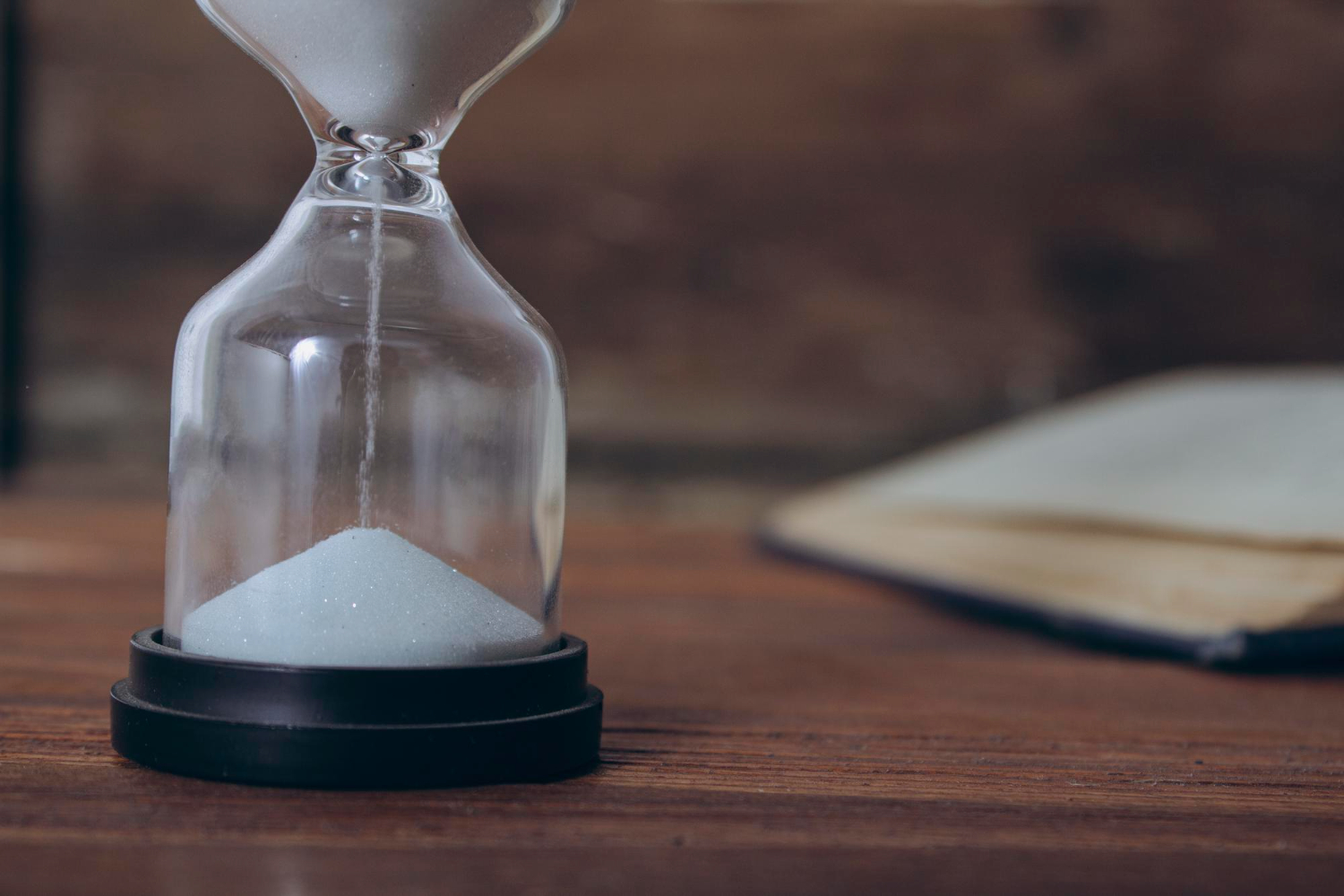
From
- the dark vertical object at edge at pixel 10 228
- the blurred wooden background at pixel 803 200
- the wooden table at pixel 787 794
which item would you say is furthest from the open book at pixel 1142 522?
the dark vertical object at edge at pixel 10 228

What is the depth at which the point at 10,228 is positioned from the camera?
137cm

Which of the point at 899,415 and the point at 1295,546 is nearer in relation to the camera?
the point at 1295,546

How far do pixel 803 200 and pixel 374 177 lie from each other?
3.22 feet

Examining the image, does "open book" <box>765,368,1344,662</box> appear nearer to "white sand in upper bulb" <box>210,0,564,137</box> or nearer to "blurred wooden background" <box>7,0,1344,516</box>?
"blurred wooden background" <box>7,0,1344,516</box>

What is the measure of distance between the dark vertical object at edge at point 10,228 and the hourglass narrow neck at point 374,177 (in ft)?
3.64

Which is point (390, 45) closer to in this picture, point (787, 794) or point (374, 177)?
point (374, 177)

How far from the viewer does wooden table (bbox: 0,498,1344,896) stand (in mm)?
282

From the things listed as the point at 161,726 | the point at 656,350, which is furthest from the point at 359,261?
the point at 656,350

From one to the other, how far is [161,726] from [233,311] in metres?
0.13

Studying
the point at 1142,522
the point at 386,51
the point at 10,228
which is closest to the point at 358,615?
the point at 386,51

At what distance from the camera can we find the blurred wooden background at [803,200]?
1344mm

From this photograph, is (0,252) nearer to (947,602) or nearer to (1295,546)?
(947,602)

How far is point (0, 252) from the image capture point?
4.51 ft

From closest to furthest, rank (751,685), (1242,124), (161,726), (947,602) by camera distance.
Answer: (161,726), (751,685), (947,602), (1242,124)
